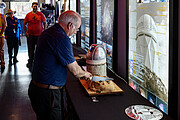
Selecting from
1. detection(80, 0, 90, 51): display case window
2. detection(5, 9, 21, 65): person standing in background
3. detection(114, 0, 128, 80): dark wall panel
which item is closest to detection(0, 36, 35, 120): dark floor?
detection(5, 9, 21, 65): person standing in background

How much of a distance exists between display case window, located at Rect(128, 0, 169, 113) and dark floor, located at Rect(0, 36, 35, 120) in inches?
75.3

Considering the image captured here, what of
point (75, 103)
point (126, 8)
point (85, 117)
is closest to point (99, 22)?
point (126, 8)

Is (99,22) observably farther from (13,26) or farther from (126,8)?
(13,26)

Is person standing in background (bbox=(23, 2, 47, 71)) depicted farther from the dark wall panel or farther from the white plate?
the white plate

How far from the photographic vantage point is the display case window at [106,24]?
3000mm

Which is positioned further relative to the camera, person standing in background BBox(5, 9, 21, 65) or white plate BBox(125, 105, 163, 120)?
person standing in background BBox(5, 9, 21, 65)

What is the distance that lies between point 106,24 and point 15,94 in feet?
7.71

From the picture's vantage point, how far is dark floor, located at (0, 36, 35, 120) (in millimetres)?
3665

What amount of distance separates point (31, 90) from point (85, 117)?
2.75 feet

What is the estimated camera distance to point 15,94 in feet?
15.0

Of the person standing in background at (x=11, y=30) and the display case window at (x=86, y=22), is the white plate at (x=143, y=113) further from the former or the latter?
the person standing in background at (x=11, y=30)

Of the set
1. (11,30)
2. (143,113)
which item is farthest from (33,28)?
Answer: (143,113)

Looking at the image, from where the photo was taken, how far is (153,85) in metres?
2.01

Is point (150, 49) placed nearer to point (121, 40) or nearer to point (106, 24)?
point (121, 40)
